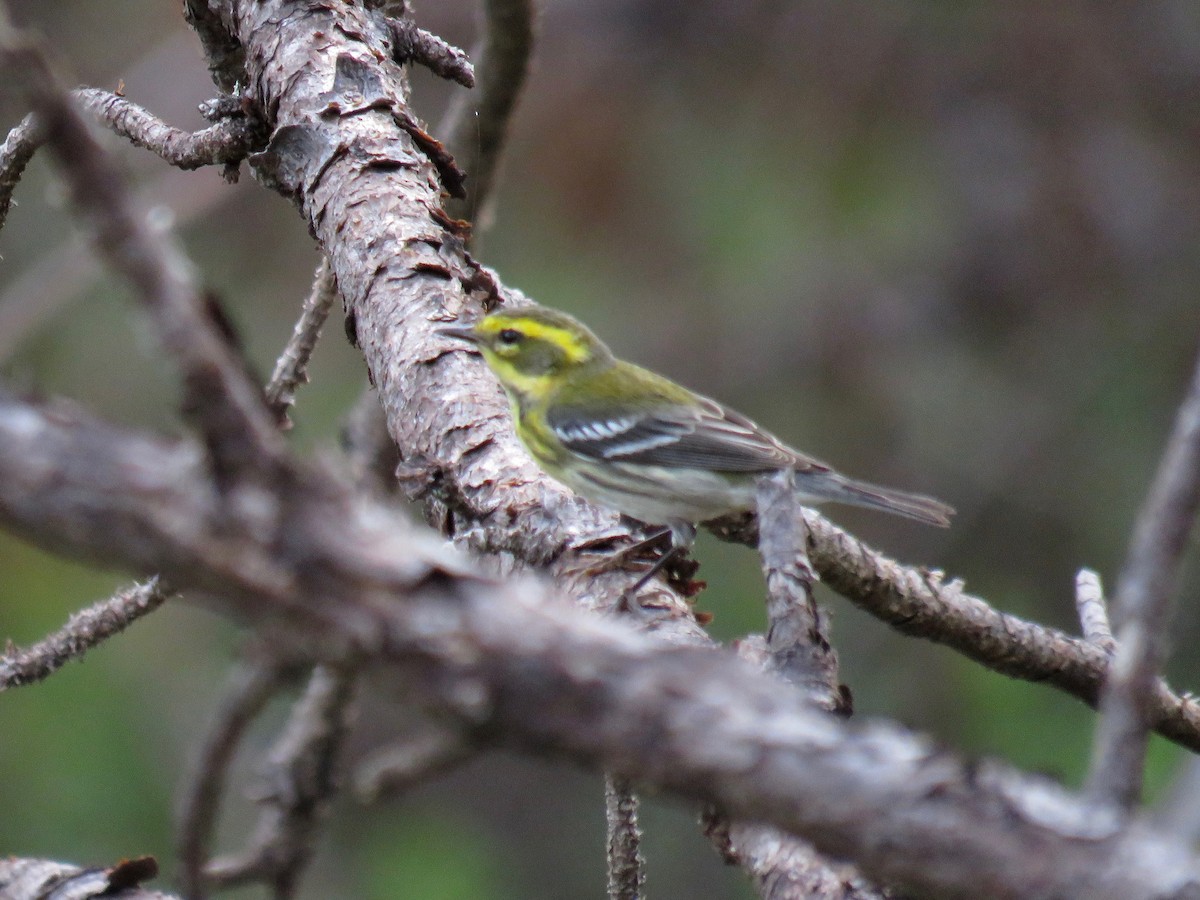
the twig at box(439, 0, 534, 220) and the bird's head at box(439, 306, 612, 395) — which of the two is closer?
the bird's head at box(439, 306, 612, 395)

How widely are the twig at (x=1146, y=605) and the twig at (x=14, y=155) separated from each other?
2.41 metres

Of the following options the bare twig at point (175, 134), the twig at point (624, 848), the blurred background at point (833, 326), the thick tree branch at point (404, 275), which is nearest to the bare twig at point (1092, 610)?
the thick tree branch at point (404, 275)

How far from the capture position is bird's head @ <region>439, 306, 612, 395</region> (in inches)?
126

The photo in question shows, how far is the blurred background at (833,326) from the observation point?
6.07m

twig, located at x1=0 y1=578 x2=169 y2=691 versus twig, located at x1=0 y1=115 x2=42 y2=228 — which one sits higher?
twig, located at x1=0 y1=115 x2=42 y2=228

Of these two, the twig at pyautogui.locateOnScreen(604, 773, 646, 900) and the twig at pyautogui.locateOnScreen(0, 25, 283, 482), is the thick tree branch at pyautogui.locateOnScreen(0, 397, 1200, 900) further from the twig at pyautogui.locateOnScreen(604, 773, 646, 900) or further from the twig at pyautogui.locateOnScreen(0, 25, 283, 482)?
the twig at pyautogui.locateOnScreen(604, 773, 646, 900)

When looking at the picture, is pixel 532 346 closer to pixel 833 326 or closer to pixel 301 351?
pixel 301 351

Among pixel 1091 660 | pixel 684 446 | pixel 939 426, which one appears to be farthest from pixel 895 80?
pixel 1091 660

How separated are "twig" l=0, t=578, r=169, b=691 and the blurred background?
352cm

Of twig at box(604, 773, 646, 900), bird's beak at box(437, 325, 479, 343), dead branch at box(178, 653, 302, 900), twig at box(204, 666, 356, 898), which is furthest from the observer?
twig at box(204, 666, 356, 898)

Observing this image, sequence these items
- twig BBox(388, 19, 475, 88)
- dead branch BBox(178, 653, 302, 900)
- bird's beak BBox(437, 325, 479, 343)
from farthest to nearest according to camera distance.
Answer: twig BBox(388, 19, 475, 88), bird's beak BBox(437, 325, 479, 343), dead branch BBox(178, 653, 302, 900)

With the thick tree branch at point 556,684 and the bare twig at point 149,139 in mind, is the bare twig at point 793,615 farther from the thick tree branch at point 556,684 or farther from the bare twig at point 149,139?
the bare twig at point 149,139

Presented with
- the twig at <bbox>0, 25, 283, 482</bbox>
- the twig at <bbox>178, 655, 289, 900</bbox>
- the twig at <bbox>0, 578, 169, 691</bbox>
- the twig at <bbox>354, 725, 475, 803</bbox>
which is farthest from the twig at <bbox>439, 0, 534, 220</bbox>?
the twig at <bbox>0, 25, 283, 482</bbox>

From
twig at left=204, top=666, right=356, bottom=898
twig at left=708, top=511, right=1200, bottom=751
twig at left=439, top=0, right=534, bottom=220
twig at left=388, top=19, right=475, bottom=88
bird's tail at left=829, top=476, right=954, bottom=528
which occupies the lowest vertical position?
twig at left=204, top=666, right=356, bottom=898
